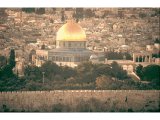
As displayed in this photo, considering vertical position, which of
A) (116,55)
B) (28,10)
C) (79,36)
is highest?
(28,10)

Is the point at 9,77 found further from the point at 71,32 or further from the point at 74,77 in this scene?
the point at 71,32

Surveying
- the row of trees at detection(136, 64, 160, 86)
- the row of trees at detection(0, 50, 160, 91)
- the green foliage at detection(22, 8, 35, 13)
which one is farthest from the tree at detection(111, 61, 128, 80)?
the green foliage at detection(22, 8, 35, 13)

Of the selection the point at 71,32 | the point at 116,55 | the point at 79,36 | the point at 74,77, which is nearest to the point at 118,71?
the point at 116,55

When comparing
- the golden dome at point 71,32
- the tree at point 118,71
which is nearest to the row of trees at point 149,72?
the tree at point 118,71

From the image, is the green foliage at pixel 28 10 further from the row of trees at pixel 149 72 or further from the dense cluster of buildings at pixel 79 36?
the row of trees at pixel 149 72

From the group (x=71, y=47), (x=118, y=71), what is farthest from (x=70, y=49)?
(x=118, y=71)

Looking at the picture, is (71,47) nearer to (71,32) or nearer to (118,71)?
(71,32)

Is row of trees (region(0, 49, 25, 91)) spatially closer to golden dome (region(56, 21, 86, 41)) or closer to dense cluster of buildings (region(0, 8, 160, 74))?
dense cluster of buildings (region(0, 8, 160, 74))

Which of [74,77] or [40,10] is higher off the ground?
[40,10]
